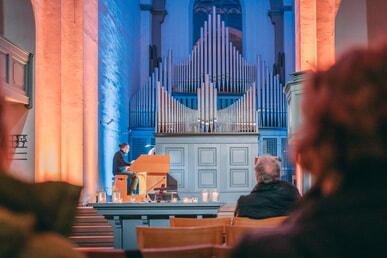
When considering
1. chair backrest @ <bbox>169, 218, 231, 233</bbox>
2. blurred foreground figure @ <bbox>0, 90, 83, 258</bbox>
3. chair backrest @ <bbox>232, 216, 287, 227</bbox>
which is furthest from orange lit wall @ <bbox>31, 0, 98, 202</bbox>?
blurred foreground figure @ <bbox>0, 90, 83, 258</bbox>

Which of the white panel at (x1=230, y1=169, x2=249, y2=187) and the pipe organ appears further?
the pipe organ

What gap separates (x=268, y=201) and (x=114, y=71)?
10191 millimetres

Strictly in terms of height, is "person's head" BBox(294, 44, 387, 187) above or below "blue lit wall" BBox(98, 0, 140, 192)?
below

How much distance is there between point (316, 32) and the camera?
9070mm

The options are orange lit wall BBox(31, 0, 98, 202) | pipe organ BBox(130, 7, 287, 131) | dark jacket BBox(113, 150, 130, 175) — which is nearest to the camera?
orange lit wall BBox(31, 0, 98, 202)

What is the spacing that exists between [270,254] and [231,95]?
14643 millimetres

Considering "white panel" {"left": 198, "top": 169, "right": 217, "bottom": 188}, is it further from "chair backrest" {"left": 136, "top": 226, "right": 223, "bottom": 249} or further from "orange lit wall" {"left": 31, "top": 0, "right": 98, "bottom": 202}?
"chair backrest" {"left": 136, "top": 226, "right": 223, "bottom": 249}

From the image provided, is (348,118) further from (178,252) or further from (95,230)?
(95,230)

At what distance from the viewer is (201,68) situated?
1606 centimetres

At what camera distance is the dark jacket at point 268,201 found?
4.07 meters

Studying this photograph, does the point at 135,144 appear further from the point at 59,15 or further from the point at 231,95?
the point at 59,15

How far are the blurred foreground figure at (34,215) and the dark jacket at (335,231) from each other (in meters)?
0.40

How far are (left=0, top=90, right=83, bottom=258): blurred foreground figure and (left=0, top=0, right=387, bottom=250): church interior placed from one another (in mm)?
2343

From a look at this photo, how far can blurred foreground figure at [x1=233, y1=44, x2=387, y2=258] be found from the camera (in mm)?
1002
